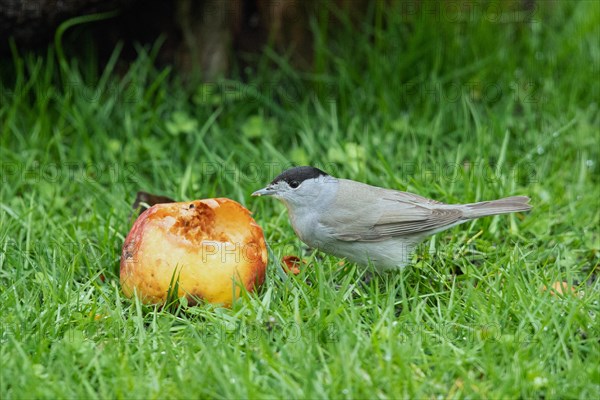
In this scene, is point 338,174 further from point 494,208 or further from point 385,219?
point 494,208

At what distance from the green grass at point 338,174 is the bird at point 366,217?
126 millimetres

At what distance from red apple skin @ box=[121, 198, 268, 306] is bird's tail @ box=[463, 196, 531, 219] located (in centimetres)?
107

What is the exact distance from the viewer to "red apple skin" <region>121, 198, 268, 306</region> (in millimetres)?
3510

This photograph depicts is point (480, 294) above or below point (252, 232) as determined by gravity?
below

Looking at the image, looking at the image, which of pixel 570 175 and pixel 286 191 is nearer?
pixel 286 191

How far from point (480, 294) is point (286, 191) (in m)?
1.07

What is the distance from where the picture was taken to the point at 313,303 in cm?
360

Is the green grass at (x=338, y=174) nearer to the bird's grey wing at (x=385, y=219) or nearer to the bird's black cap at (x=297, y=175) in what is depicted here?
the bird's grey wing at (x=385, y=219)

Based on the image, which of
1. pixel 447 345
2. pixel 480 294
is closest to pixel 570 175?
pixel 480 294

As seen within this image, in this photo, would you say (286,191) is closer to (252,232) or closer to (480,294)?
(252,232)

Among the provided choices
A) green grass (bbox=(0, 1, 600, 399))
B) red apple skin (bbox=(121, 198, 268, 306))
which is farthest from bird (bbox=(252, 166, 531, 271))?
red apple skin (bbox=(121, 198, 268, 306))

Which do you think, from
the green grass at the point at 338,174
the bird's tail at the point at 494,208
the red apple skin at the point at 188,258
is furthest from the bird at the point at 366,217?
the red apple skin at the point at 188,258

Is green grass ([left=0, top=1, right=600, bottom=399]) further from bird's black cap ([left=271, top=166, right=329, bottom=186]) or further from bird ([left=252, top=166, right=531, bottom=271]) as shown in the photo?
bird's black cap ([left=271, top=166, right=329, bottom=186])

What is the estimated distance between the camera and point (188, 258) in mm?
3512
